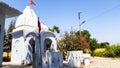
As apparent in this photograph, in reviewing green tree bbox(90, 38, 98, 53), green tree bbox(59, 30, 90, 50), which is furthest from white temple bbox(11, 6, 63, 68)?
green tree bbox(90, 38, 98, 53)

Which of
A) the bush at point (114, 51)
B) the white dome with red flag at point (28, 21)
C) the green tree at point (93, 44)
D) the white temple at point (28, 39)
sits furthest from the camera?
the green tree at point (93, 44)

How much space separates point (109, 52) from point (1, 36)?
30142 millimetres

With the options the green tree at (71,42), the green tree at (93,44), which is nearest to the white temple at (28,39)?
the green tree at (71,42)

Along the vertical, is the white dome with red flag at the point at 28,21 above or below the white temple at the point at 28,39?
above

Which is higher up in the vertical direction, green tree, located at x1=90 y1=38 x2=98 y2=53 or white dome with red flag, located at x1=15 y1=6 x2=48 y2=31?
white dome with red flag, located at x1=15 y1=6 x2=48 y2=31

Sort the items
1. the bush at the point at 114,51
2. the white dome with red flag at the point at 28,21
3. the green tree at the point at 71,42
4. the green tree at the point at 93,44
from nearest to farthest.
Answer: the white dome with red flag at the point at 28,21, the green tree at the point at 71,42, the bush at the point at 114,51, the green tree at the point at 93,44

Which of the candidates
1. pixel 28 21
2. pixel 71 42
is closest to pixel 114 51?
pixel 71 42

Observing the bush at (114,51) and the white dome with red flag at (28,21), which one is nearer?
the white dome with red flag at (28,21)

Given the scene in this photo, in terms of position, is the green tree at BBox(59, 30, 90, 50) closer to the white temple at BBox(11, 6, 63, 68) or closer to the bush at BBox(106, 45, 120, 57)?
the white temple at BBox(11, 6, 63, 68)

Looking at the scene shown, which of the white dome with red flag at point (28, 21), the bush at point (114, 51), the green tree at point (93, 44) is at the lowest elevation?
the bush at point (114, 51)

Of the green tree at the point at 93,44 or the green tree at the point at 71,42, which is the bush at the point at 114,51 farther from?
the green tree at the point at 71,42

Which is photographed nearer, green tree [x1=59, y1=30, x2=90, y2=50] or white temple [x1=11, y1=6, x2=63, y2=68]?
white temple [x1=11, y1=6, x2=63, y2=68]

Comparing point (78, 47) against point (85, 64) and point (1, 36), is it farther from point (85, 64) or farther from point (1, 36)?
point (1, 36)

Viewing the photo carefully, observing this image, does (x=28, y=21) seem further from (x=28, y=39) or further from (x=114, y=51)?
(x=114, y=51)
